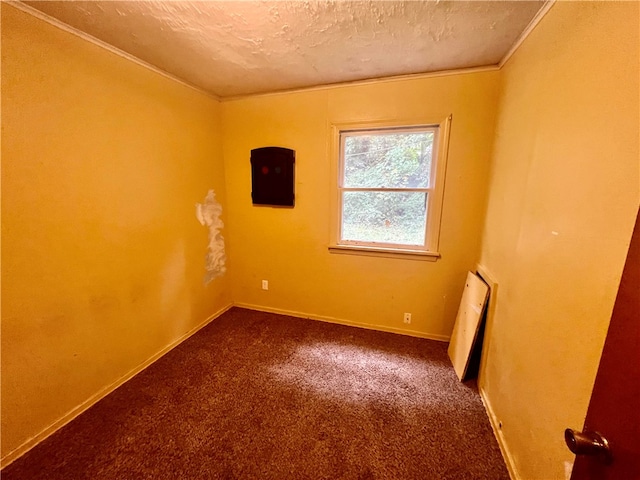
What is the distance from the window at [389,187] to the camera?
219cm

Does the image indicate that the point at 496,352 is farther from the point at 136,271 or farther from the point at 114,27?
the point at 114,27

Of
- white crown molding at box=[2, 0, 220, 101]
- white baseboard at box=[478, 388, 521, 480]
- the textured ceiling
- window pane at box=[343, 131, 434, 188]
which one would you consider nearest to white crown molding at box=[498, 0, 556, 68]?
the textured ceiling

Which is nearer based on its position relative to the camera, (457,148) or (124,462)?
(124,462)

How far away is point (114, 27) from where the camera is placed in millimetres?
1469

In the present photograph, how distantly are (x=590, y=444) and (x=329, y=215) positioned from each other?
214cm

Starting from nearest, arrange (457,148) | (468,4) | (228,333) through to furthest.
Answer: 1. (468,4)
2. (457,148)
3. (228,333)

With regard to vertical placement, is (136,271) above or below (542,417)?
above

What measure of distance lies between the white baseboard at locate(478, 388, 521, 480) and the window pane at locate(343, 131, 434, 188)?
5.46ft

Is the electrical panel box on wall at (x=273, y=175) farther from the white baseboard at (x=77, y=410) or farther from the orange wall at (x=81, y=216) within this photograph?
the white baseboard at (x=77, y=410)


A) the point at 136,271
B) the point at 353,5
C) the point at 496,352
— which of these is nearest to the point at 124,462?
the point at 136,271

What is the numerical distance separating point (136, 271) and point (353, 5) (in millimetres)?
2255

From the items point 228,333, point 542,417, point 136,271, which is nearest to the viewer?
point 542,417

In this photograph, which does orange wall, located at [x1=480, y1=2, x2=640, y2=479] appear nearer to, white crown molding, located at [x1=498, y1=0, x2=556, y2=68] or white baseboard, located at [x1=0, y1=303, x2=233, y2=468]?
white crown molding, located at [x1=498, y1=0, x2=556, y2=68]

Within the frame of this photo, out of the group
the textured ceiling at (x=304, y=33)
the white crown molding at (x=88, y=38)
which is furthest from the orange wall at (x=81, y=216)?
the textured ceiling at (x=304, y=33)
